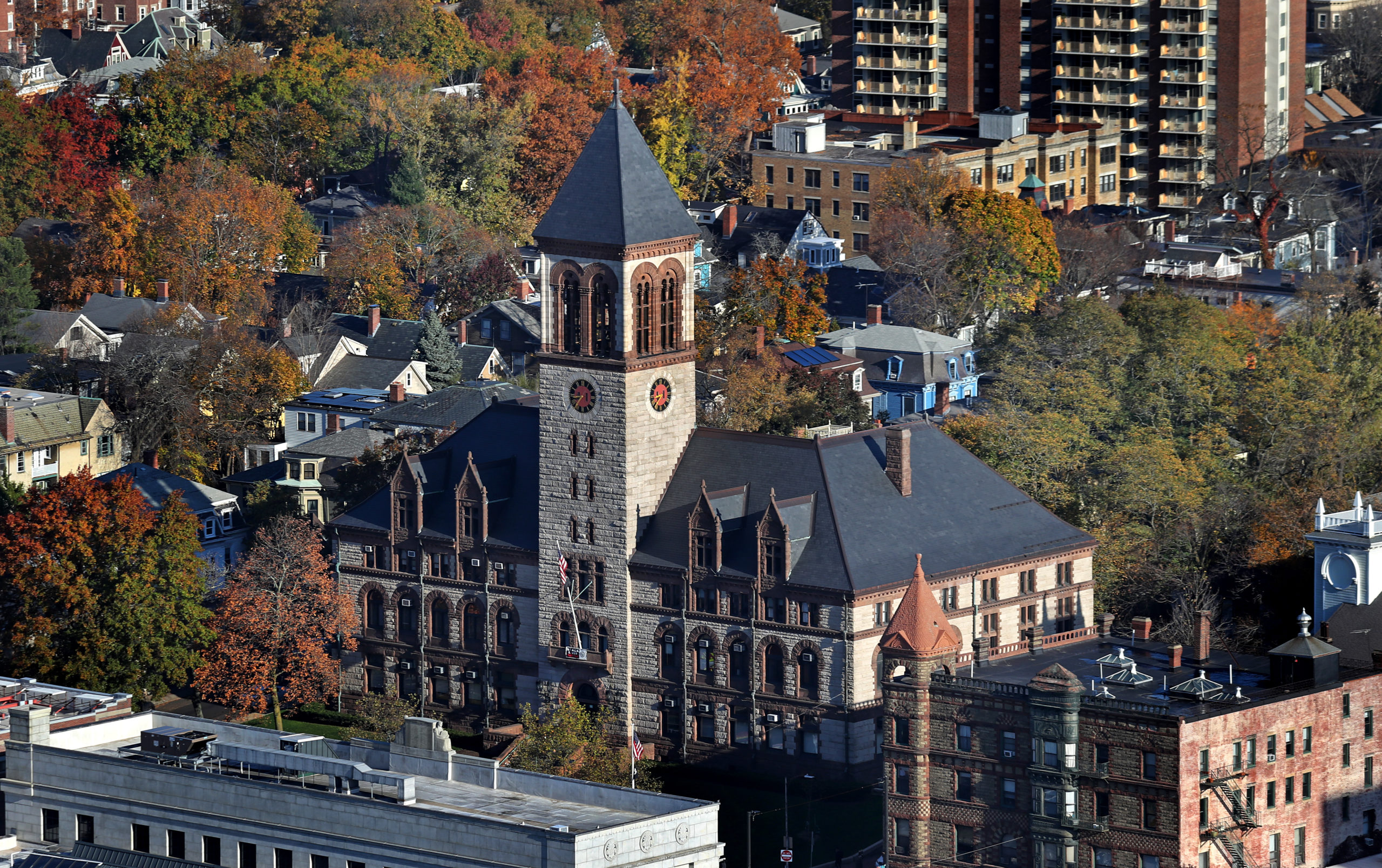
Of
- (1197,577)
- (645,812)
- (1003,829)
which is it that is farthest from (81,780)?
(1197,577)

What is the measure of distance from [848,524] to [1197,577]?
19.6m

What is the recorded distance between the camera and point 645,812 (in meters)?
112

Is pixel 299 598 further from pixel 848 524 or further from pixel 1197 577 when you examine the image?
pixel 1197 577

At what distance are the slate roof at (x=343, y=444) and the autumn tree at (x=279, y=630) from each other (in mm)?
21173

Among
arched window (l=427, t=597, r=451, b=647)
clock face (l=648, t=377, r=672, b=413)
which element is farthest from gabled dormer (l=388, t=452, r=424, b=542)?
clock face (l=648, t=377, r=672, b=413)

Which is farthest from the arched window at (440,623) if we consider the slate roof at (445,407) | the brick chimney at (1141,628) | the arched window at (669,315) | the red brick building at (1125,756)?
the brick chimney at (1141,628)

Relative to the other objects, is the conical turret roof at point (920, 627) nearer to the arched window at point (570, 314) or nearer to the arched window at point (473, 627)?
the arched window at point (570, 314)

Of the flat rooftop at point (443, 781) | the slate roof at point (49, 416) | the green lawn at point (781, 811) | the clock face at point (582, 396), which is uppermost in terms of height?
the clock face at point (582, 396)

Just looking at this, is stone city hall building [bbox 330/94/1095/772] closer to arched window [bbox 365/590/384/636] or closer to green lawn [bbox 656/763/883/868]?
green lawn [bbox 656/763/883/868]

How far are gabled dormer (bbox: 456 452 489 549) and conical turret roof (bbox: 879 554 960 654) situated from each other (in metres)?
27.4

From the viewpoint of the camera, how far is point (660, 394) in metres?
150

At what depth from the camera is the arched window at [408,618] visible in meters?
158

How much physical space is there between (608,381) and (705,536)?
8361 millimetres

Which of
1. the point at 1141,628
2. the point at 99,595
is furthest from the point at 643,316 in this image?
the point at 99,595
